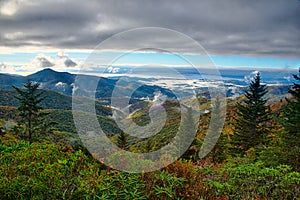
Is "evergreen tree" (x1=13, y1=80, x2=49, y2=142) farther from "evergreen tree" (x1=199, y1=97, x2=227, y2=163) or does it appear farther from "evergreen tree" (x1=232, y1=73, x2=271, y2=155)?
"evergreen tree" (x1=232, y1=73, x2=271, y2=155)

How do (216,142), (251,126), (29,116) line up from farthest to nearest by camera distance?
1. (251,126)
2. (29,116)
3. (216,142)

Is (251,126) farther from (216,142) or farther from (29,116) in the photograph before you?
(29,116)

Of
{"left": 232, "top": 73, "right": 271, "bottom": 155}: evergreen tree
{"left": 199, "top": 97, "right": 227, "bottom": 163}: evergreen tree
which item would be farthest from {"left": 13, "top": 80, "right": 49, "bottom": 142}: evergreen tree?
{"left": 232, "top": 73, "right": 271, "bottom": 155}: evergreen tree

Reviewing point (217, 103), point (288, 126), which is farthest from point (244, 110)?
point (288, 126)

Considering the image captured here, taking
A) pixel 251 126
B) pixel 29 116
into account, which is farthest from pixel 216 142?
pixel 29 116

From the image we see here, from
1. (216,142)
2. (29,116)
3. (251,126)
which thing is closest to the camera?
(216,142)

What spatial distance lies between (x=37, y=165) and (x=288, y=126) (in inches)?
769

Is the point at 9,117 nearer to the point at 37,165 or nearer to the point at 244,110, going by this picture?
the point at 244,110

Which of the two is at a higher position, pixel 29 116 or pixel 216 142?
pixel 29 116

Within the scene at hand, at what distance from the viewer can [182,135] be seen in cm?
2606

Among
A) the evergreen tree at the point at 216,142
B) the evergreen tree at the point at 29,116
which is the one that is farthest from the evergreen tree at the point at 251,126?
the evergreen tree at the point at 29,116

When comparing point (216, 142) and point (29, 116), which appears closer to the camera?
point (216, 142)

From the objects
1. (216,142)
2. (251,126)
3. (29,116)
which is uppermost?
(29,116)

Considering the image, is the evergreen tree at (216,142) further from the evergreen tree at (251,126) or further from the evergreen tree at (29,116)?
the evergreen tree at (29,116)
